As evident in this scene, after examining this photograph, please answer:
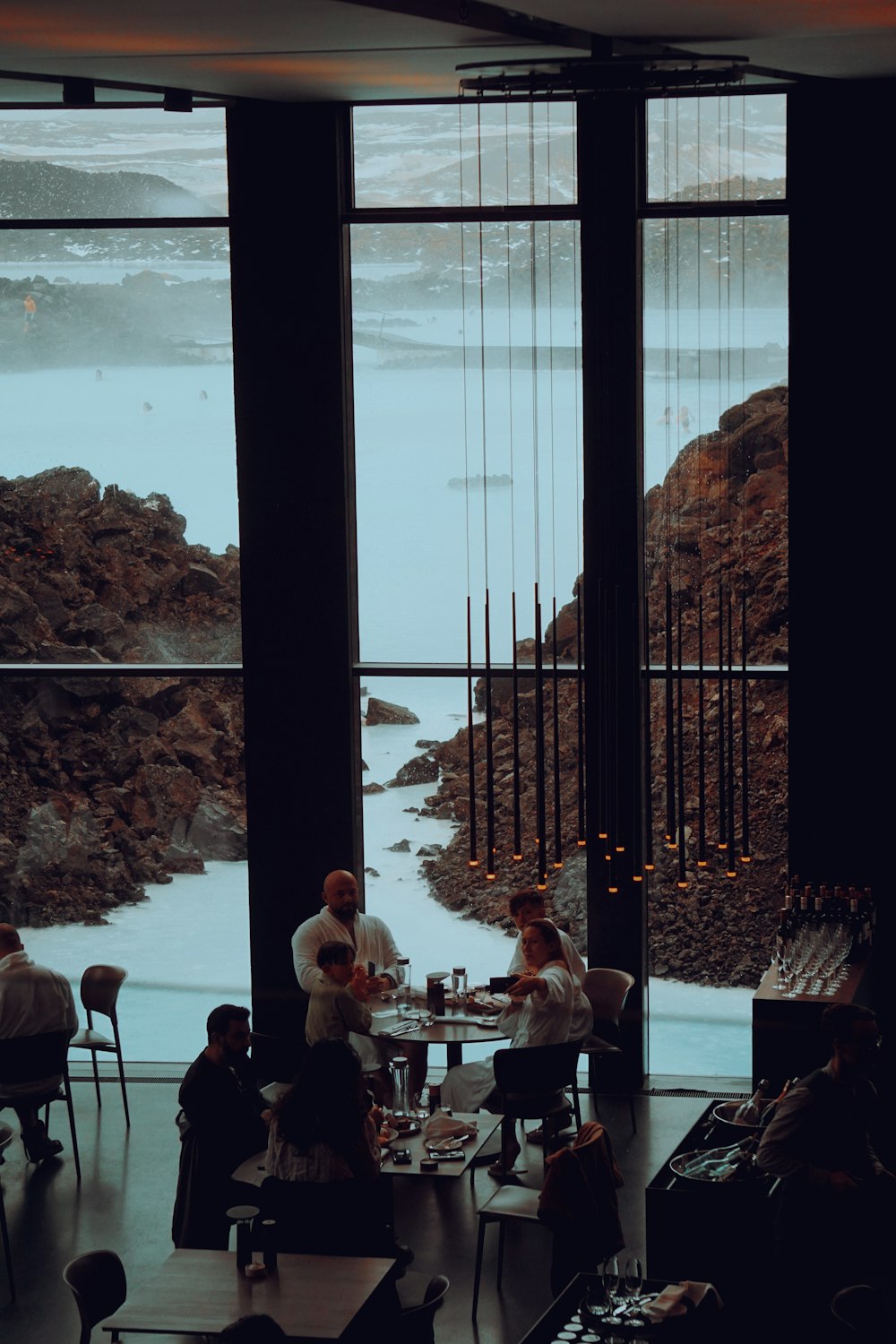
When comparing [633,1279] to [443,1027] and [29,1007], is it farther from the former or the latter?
[29,1007]

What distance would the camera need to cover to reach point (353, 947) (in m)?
9.30

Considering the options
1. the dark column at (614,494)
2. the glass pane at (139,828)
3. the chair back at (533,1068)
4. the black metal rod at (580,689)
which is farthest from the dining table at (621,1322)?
the glass pane at (139,828)

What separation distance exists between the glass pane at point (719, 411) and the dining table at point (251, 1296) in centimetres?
515

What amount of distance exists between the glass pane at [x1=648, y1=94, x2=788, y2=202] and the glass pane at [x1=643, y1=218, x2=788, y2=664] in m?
0.20

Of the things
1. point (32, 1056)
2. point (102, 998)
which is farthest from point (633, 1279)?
point (102, 998)

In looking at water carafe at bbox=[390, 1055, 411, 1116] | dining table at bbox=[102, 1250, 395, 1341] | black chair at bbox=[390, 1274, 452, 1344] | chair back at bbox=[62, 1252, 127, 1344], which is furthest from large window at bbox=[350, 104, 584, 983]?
chair back at bbox=[62, 1252, 127, 1344]

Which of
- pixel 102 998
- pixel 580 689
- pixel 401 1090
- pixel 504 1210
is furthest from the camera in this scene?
pixel 102 998

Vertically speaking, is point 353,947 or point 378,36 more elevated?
point 378,36

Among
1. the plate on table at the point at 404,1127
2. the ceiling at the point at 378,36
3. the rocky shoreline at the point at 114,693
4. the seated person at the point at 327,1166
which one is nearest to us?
the seated person at the point at 327,1166

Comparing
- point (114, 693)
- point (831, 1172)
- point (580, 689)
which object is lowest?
point (831, 1172)

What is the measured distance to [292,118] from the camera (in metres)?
10.0

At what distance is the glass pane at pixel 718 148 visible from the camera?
9680 millimetres

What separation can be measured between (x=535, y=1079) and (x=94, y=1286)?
9.70ft

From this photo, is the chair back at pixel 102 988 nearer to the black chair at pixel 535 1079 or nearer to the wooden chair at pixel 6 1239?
the wooden chair at pixel 6 1239
